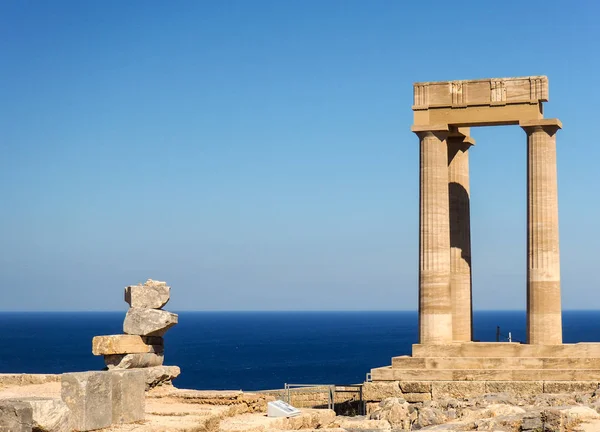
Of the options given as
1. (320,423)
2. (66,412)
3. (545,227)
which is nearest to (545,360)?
(545,227)

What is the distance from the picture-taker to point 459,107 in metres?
28.8

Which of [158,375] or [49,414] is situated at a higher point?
[49,414]

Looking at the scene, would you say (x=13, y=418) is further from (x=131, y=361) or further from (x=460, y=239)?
Answer: (x=460, y=239)

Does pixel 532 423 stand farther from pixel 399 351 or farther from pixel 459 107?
pixel 399 351

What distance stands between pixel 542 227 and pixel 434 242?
120 inches

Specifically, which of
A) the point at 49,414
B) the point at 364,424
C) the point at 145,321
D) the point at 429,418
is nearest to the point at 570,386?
the point at 429,418

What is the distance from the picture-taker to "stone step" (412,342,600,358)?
26.5 meters

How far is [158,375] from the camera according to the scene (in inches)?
972

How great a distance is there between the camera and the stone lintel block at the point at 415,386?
86.1ft

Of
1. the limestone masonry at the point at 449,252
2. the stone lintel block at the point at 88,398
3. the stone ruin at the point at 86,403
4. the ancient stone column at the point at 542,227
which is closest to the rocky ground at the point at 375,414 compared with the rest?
the stone ruin at the point at 86,403

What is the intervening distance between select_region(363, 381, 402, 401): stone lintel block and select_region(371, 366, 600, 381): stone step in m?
0.28

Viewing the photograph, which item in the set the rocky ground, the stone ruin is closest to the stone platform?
the rocky ground

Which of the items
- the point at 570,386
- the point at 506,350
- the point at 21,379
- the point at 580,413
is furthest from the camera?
the point at 506,350

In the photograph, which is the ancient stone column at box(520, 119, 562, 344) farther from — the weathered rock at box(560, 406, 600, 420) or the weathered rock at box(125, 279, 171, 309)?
the weathered rock at box(125, 279, 171, 309)
